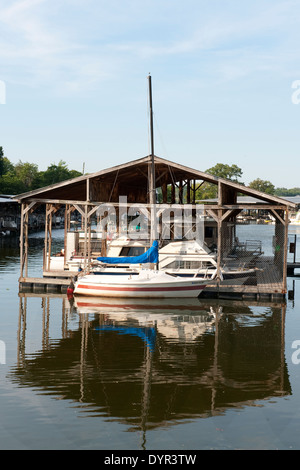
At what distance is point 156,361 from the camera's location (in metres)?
15.7

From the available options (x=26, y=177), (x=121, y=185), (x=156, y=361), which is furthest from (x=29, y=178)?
(x=156, y=361)

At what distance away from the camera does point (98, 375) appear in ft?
46.6

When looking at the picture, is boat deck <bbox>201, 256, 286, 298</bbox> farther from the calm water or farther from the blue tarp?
the blue tarp

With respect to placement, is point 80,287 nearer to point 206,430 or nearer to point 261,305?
point 261,305

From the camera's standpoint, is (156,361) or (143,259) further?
(143,259)

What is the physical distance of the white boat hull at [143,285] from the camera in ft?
82.6

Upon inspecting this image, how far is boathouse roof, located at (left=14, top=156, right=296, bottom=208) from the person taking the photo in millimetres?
26766

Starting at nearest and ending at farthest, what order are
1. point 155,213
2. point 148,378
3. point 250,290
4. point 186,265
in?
point 148,378 → point 250,290 → point 155,213 → point 186,265

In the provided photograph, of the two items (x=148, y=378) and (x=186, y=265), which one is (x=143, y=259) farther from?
(x=148, y=378)

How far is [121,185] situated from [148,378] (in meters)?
22.1

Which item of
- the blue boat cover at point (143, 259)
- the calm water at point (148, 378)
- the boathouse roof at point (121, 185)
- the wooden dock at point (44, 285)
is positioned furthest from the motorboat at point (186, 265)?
the calm water at point (148, 378)

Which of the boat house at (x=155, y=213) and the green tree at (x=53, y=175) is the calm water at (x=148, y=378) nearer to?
the boat house at (x=155, y=213)

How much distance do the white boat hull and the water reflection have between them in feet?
4.17

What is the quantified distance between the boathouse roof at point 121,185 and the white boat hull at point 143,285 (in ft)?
15.1
